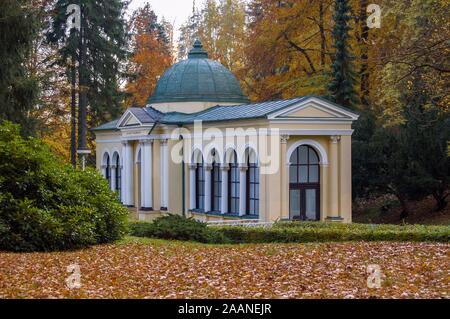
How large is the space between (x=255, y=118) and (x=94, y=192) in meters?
11.8

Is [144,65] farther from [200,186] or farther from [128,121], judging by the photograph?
[200,186]

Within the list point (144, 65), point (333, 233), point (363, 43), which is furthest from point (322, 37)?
point (333, 233)

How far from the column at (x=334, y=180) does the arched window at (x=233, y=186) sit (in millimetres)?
4188

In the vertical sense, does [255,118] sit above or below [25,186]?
above

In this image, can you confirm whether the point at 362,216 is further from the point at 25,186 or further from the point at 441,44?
the point at 25,186

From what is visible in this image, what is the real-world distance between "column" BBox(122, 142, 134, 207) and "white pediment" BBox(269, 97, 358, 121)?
13.4m

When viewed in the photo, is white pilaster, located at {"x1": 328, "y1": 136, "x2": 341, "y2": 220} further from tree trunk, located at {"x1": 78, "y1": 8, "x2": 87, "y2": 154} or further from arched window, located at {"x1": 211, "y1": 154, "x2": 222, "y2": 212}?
tree trunk, located at {"x1": 78, "y1": 8, "x2": 87, "y2": 154}

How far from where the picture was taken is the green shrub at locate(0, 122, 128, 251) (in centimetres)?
2064

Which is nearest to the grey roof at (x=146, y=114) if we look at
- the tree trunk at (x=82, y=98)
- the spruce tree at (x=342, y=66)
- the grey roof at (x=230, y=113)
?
the grey roof at (x=230, y=113)

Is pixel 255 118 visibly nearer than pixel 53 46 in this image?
Yes

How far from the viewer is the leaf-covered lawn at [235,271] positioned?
47.6 ft

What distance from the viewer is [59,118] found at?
170 feet

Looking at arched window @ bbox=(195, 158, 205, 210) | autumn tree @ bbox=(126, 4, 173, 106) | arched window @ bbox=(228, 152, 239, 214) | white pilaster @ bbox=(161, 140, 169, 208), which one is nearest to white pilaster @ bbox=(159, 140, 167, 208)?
white pilaster @ bbox=(161, 140, 169, 208)

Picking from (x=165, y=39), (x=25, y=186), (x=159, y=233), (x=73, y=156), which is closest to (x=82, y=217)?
(x=25, y=186)
